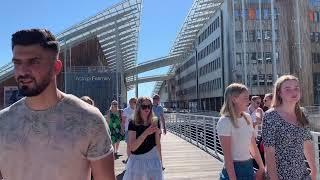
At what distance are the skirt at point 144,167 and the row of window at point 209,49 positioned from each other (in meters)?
61.1

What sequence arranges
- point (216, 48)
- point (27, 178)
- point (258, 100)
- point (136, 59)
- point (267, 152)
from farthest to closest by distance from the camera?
point (136, 59) → point (216, 48) → point (258, 100) → point (267, 152) → point (27, 178)

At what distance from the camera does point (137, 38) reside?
187ft

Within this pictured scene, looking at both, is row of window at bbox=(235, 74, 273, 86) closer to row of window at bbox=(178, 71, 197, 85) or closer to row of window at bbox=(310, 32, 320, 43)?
row of window at bbox=(310, 32, 320, 43)

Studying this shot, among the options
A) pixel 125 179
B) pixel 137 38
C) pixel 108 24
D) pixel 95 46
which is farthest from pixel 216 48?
pixel 125 179

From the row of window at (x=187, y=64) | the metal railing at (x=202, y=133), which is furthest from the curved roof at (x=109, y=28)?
the row of window at (x=187, y=64)

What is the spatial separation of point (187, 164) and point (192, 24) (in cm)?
5569

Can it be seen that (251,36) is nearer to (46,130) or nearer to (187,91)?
(187,91)

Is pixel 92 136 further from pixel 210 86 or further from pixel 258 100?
pixel 210 86

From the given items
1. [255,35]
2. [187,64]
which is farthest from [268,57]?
[187,64]

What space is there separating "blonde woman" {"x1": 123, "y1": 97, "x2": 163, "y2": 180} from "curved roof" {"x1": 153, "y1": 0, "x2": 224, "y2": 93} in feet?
167

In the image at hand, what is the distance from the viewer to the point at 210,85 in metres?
74.6

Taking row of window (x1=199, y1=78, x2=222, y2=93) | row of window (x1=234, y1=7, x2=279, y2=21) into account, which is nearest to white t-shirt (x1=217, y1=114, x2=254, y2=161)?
row of window (x1=234, y1=7, x2=279, y2=21)

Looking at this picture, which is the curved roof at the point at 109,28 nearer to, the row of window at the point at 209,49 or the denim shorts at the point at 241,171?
the row of window at the point at 209,49

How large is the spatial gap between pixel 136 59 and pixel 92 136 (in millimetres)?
71887
